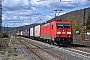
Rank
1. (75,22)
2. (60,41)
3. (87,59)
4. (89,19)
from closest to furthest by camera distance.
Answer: (87,59) → (60,41) → (75,22) → (89,19)

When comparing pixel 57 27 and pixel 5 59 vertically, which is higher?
pixel 57 27

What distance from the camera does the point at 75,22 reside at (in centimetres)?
10475

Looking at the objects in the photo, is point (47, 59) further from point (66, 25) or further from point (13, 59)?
point (66, 25)

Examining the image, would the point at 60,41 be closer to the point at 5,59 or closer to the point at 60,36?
the point at 60,36

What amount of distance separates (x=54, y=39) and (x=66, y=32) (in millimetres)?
1772

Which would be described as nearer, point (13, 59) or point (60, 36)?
point (13, 59)

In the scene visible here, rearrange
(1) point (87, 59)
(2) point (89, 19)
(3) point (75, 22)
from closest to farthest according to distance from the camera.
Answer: (1) point (87, 59) < (3) point (75, 22) < (2) point (89, 19)

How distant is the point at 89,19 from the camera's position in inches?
4469

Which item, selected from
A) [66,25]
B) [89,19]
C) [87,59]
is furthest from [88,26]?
[87,59]

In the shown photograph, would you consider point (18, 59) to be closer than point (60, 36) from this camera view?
Yes

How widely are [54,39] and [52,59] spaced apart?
14758mm

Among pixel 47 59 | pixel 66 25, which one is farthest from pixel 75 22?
pixel 47 59

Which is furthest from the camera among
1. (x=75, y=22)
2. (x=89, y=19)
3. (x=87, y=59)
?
(x=89, y=19)

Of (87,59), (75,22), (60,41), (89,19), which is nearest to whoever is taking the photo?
(87,59)
